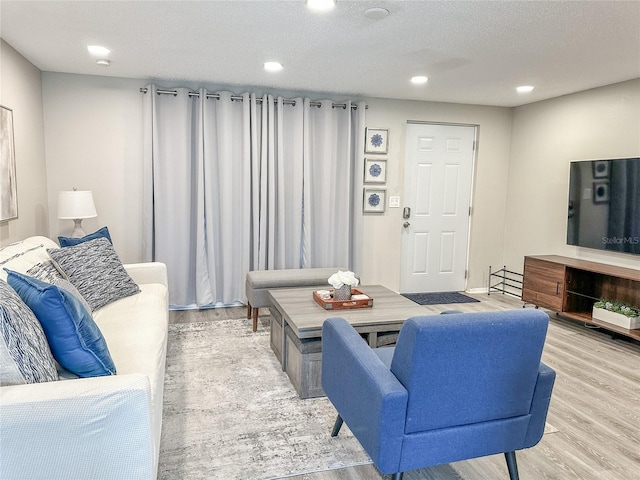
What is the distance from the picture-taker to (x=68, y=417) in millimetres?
1412

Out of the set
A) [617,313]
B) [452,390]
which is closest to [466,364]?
[452,390]

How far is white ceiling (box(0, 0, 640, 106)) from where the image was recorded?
2.50 m

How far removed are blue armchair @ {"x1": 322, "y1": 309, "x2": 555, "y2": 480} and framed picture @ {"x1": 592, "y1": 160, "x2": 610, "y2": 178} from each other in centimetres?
311

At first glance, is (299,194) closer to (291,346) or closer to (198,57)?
(198,57)

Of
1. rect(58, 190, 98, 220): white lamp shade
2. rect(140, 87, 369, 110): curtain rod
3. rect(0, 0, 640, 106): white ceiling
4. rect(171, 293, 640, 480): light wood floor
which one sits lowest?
rect(171, 293, 640, 480): light wood floor

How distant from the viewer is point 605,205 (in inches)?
165

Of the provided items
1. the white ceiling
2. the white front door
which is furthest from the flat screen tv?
the white front door

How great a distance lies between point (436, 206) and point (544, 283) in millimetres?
1593

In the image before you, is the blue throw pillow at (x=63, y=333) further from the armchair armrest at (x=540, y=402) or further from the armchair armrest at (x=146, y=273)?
the armchair armrest at (x=146, y=273)

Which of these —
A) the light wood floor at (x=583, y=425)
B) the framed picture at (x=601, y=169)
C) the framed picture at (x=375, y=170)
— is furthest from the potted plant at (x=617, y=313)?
the framed picture at (x=375, y=170)

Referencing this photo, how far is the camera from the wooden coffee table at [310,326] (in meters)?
2.74

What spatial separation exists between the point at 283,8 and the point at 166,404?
2381 mm

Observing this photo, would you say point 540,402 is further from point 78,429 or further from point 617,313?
point 617,313

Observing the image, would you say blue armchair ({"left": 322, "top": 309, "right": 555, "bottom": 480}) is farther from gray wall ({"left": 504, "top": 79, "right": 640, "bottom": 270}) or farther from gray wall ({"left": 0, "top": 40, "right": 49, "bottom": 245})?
gray wall ({"left": 504, "top": 79, "right": 640, "bottom": 270})
